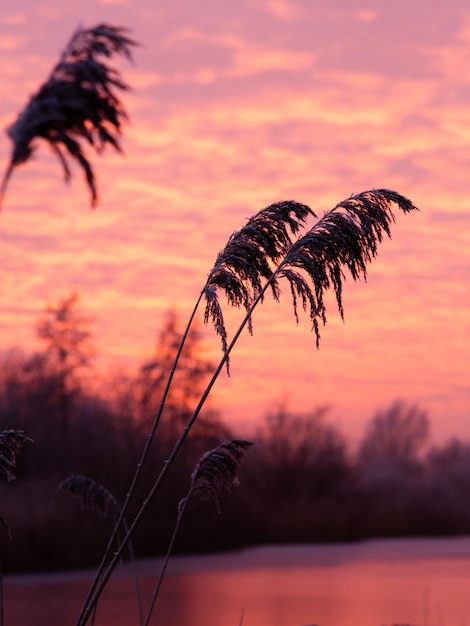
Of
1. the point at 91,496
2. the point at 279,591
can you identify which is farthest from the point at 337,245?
the point at 279,591

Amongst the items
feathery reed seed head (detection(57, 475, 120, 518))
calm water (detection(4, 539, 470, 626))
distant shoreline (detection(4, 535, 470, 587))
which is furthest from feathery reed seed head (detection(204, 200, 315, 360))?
distant shoreline (detection(4, 535, 470, 587))

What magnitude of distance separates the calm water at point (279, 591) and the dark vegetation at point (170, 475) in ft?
3.11

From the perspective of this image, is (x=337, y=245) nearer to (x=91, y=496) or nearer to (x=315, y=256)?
(x=315, y=256)

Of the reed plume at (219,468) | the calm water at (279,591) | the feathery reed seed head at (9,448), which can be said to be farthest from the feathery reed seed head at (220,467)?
the calm water at (279,591)

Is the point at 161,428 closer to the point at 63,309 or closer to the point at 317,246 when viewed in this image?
the point at 63,309

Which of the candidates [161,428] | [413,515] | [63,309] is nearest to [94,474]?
[161,428]

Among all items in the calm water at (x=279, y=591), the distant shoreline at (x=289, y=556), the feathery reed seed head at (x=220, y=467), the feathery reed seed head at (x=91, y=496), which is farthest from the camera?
the distant shoreline at (x=289, y=556)

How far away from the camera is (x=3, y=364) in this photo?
48.4 meters

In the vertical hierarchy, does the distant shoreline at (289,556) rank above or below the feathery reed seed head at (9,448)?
below

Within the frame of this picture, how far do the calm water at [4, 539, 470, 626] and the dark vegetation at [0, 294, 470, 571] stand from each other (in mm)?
947

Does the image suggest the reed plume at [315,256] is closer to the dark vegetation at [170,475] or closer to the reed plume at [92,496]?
the reed plume at [92,496]

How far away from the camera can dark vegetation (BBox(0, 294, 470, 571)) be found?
25234 millimetres

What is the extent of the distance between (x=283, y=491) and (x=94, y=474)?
12218 millimetres

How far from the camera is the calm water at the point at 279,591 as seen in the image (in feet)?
64.7
